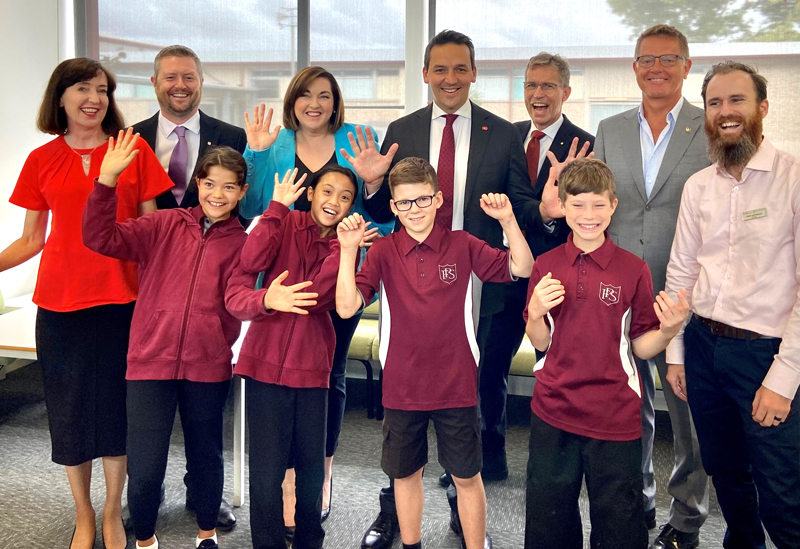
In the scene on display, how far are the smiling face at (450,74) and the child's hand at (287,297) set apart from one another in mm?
978

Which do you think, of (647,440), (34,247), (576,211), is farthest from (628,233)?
(34,247)

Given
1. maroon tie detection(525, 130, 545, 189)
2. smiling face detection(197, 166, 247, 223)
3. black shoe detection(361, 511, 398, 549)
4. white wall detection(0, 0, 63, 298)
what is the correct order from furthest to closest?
white wall detection(0, 0, 63, 298) → maroon tie detection(525, 130, 545, 189) → black shoe detection(361, 511, 398, 549) → smiling face detection(197, 166, 247, 223)

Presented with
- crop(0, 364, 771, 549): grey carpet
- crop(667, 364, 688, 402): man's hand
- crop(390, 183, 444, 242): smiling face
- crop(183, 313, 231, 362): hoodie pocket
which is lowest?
Result: crop(0, 364, 771, 549): grey carpet

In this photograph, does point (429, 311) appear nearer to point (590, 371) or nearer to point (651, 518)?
point (590, 371)

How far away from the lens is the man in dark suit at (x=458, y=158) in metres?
2.54

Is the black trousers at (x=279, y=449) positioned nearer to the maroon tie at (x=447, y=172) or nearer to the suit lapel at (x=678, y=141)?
the maroon tie at (x=447, y=172)

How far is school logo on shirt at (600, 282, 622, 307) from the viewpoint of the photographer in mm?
1983

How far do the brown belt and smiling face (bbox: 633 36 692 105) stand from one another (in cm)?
87

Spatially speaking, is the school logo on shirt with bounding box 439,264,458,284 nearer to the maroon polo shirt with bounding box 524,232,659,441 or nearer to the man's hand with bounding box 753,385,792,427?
the maroon polo shirt with bounding box 524,232,659,441

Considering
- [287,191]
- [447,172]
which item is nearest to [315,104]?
[287,191]

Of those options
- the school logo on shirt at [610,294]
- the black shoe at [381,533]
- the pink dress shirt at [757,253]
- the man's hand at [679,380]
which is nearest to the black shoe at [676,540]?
the man's hand at [679,380]

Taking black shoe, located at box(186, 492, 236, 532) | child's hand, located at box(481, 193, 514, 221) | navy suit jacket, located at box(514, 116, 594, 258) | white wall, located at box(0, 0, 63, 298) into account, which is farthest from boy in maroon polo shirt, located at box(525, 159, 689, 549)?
white wall, located at box(0, 0, 63, 298)

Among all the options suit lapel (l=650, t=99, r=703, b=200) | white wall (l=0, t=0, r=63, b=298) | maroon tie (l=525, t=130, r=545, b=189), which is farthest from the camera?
white wall (l=0, t=0, r=63, b=298)

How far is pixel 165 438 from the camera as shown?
230 centimetres
